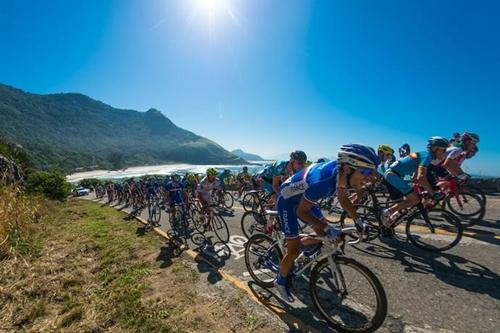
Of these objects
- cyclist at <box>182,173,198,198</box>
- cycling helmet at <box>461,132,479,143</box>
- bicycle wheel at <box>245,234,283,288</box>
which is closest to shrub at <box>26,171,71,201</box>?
cyclist at <box>182,173,198,198</box>

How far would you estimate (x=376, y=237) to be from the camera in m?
6.63

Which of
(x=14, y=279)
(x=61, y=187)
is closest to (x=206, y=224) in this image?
(x=14, y=279)

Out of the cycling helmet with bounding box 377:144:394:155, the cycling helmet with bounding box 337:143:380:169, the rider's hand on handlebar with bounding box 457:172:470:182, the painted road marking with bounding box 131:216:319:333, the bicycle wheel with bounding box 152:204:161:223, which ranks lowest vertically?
the bicycle wheel with bounding box 152:204:161:223

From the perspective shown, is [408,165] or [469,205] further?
[469,205]

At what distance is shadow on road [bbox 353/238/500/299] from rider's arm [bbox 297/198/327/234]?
247cm

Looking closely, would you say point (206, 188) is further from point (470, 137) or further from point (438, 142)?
point (470, 137)

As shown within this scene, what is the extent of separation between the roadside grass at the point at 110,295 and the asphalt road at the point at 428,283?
0.75m

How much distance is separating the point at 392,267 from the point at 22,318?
6.37 meters

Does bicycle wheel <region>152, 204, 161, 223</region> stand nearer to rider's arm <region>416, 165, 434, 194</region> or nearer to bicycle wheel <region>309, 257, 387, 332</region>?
bicycle wheel <region>309, 257, 387, 332</region>

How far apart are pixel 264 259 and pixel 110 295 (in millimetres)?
2807

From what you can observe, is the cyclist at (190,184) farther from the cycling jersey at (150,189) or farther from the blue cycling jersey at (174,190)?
the cycling jersey at (150,189)

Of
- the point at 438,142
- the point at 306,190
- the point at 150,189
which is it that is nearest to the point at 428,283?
the point at 306,190

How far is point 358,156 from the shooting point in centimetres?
350

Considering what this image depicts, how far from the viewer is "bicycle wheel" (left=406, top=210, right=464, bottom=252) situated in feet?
18.7
